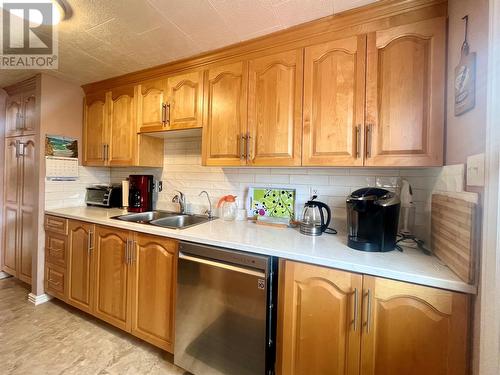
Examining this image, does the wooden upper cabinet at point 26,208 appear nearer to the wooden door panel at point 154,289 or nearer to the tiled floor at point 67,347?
the tiled floor at point 67,347

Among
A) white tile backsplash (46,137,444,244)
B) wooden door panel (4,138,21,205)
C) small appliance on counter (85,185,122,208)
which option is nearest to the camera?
white tile backsplash (46,137,444,244)

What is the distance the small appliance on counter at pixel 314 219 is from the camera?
1.47m

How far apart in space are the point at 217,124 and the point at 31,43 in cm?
154

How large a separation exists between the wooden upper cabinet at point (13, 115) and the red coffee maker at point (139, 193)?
4.76ft

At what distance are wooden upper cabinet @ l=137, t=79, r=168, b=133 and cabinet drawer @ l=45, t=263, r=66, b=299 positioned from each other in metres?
1.55

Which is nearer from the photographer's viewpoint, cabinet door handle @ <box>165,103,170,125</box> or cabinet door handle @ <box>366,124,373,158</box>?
cabinet door handle @ <box>366,124,373,158</box>

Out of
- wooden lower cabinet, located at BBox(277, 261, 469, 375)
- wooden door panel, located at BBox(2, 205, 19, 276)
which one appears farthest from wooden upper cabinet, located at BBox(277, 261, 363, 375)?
wooden door panel, located at BBox(2, 205, 19, 276)

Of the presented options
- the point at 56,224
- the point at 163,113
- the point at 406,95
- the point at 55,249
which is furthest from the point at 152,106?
the point at 406,95

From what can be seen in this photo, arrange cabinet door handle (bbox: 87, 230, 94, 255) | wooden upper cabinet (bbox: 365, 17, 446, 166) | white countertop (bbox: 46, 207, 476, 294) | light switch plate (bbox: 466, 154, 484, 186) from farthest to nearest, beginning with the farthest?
cabinet door handle (bbox: 87, 230, 94, 255) < wooden upper cabinet (bbox: 365, 17, 446, 166) < white countertop (bbox: 46, 207, 476, 294) < light switch plate (bbox: 466, 154, 484, 186)

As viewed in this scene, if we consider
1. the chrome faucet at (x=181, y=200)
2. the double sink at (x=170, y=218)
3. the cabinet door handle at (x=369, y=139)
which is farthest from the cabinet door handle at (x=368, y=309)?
the chrome faucet at (x=181, y=200)

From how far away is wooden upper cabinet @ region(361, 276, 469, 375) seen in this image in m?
0.85

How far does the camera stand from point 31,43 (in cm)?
169

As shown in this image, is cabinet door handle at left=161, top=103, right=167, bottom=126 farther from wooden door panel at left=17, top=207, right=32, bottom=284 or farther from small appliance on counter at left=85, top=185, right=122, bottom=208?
wooden door panel at left=17, top=207, right=32, bottom=284

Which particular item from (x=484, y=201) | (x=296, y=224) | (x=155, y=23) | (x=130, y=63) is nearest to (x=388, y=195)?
(x=484, y=201)
